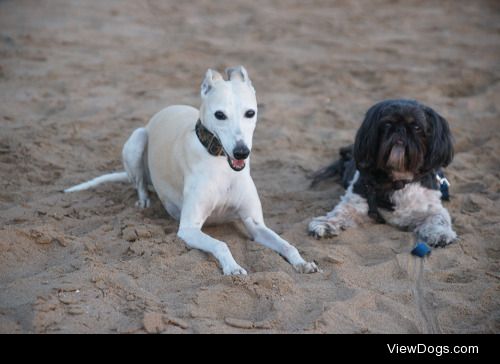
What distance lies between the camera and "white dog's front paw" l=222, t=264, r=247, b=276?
384cm

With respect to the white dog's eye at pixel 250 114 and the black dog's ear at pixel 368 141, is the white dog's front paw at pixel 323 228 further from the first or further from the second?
the white dog's eye at pixel 250 114

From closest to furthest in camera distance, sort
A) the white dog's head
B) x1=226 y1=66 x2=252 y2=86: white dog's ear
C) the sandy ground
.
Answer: the sandy ground, the white dog's head, x1=226 y1=66 x2=252 y2=86: white dog's ear

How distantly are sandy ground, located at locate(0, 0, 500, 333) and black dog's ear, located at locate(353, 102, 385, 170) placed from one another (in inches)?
21.4

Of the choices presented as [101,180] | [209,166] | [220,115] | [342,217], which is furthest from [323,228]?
[101,180]

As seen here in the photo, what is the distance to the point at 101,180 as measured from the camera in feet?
18.0

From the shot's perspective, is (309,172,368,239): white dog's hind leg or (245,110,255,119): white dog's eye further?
(309,172,368,239): white dog's hind leg

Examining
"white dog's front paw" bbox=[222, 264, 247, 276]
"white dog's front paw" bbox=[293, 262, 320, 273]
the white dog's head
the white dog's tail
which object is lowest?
the white dog's tail

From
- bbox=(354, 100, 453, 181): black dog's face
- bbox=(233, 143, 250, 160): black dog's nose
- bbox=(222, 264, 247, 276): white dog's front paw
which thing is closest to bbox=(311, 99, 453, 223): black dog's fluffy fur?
bbox=(354, 100, 453, 181): black dog's face

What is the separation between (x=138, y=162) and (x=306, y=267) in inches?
78.5

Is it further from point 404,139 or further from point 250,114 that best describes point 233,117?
point 404,139

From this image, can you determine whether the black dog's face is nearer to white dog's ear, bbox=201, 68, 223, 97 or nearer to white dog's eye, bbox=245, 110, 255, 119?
white dog's eye, bbox=245, 110, 255, 119

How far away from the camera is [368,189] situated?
503cm

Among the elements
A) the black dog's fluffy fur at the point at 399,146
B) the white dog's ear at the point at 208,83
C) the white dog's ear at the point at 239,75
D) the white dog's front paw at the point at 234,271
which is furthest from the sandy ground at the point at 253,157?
the white dog's ear at the point at 239,75

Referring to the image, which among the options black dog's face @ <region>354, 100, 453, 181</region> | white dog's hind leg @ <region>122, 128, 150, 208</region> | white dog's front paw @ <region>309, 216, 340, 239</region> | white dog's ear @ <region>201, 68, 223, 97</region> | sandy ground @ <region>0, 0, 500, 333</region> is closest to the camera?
sandy ground @ <region>0, 0, 500, 333</region>
